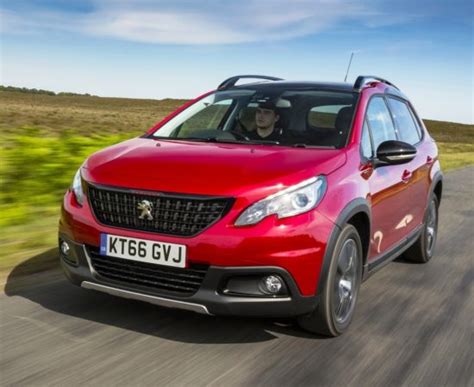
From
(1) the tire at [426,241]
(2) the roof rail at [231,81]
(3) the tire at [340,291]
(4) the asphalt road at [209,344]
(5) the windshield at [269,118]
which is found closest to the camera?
(4) the asphalt road at [209,344]

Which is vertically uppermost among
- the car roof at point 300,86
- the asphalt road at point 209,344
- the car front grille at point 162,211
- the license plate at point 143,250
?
the car roof at point 300,86

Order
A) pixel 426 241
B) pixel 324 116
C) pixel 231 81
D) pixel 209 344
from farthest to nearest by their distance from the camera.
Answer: pixel 426 241
pixel 231 81
pixel 324 116
pixel 209 344

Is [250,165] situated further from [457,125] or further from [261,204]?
[457,125]

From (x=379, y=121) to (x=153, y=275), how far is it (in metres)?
2.35

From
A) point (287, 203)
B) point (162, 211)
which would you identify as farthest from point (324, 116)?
point (162, 211)

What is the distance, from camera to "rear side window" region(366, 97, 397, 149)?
4.88m

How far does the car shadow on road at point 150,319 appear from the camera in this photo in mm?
3945

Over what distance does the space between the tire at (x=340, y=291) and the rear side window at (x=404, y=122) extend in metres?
1.74

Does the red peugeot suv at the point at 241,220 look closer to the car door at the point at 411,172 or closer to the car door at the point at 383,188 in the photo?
the car door at the point at 383,188

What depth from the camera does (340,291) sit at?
4.11m

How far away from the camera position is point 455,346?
4051mm

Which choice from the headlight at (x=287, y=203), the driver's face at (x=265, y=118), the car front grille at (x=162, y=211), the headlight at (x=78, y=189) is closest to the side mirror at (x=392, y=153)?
the driver's face at (x=265, y=118)

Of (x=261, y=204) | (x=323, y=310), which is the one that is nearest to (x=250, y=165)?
(x=261, y=204)

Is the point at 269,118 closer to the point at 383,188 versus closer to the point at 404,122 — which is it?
the point at 383,188
